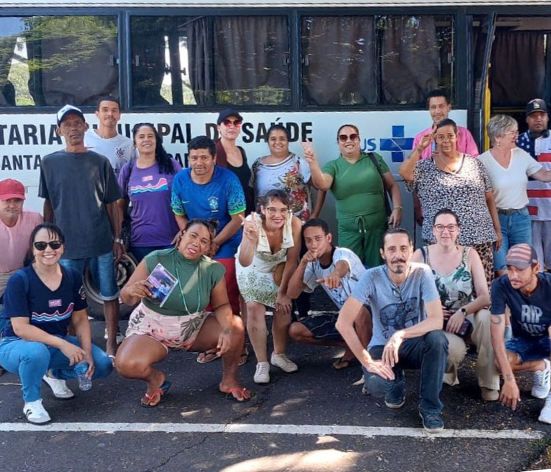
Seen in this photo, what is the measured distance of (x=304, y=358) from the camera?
212 inches

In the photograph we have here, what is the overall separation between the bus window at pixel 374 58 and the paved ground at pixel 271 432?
8.26 feet

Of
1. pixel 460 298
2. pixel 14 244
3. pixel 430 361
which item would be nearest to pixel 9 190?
pixel 14 244

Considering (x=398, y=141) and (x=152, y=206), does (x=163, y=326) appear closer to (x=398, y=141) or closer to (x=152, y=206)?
(x=152, y=206)

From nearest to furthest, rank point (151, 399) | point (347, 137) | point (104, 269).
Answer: point (151, 399), point (104, 269), point (347, 137)

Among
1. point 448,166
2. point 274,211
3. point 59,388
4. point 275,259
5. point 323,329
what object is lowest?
point 59,388

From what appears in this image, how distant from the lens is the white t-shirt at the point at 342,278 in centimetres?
479

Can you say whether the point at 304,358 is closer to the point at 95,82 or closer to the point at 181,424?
the point at 181,424

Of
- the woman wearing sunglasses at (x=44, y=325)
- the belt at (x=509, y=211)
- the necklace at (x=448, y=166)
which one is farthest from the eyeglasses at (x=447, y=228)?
the woman wearing sunglasses at (x=44, y=325)

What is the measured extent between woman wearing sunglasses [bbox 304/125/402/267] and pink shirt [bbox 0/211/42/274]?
2.24 meters

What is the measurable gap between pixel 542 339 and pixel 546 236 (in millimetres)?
1873

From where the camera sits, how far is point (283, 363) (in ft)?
16.6

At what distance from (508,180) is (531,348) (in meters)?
1.58

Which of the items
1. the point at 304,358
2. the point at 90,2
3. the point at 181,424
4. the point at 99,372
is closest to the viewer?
the point at 181,424

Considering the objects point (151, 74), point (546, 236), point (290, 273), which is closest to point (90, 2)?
point (151, 74)
